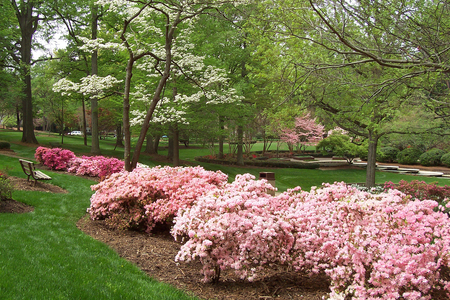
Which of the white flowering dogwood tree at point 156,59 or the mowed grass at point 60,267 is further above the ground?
the white flowering dogwood tree at point 156,59

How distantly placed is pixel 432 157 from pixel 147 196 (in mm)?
27668

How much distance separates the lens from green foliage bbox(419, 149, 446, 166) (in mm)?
27641

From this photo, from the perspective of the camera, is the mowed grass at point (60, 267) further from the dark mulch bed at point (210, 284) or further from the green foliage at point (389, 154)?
the green foliage at point (389, 154)

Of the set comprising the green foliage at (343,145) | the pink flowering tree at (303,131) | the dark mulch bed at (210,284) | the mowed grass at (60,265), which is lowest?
the dark mulch bed at (210,284)

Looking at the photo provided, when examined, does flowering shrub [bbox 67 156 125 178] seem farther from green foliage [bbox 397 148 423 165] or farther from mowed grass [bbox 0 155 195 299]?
green foliage [bbox 397 148 423 165]

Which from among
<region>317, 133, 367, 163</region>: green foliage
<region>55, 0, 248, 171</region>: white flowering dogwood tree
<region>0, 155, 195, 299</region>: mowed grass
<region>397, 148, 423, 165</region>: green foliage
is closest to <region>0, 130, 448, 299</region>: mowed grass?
<region>0, 155, 195, 299</region>: mowed grass

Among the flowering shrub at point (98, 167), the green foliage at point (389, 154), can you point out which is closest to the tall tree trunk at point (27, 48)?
the flowering shrub at point (98, 167)

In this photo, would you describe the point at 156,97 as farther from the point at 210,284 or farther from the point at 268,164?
the point at 268,164

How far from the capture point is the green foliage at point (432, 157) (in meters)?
27.6

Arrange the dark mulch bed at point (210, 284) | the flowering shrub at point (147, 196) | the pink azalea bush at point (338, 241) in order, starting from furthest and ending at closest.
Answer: the flowering shrub at point (147, 196) → the dark mulch bed at point (210, 284) → the pink azalea bush at point (338, 241)

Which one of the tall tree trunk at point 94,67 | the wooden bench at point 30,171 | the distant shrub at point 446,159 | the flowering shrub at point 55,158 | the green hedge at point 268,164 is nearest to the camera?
the wooden bench at point 30,171

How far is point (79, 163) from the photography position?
14.0 metres

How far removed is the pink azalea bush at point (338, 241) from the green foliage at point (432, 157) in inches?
1062

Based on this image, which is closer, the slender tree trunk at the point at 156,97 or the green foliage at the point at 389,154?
the slender tree trunk at the point at 156,97
